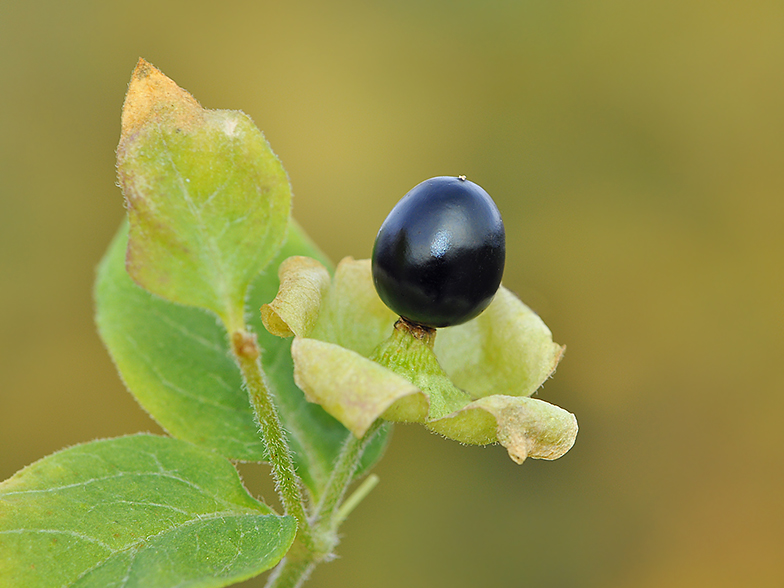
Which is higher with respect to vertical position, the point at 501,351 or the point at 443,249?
the point at 443,249

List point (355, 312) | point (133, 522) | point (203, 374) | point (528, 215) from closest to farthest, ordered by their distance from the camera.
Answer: point (133, 522) → point (355, 312) → point (203, 374) → point (528, 215)

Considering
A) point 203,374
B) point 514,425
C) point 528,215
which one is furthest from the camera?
point 528,215

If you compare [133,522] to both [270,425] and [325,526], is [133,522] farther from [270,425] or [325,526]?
[325,526]

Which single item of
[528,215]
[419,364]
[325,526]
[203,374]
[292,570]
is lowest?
[292,570]

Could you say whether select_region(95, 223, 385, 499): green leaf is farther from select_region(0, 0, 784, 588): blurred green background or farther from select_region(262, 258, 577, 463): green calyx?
select_region(0, 0, 784, 588): blurred green background

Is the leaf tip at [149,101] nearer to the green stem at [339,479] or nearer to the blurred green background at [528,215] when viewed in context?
the green stem at [339,479]

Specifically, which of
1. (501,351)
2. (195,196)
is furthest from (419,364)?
(195,196)

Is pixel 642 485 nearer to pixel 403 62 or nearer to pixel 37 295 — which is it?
pixel 403 62
